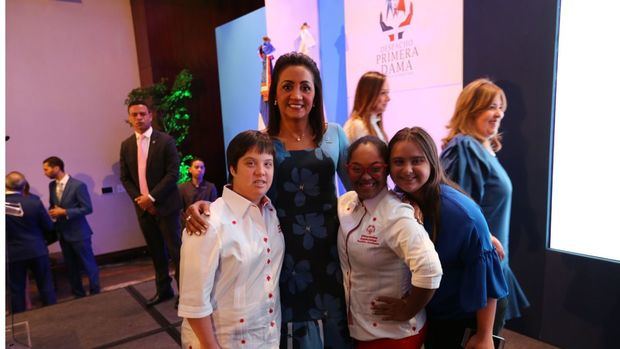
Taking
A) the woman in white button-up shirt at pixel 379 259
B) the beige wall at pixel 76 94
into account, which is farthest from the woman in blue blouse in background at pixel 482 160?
the beige wall at pixel 76 94

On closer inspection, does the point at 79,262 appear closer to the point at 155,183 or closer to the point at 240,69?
the point at 155,183

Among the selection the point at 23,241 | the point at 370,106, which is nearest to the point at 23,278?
the point at 23,241

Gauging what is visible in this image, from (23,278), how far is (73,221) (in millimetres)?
717

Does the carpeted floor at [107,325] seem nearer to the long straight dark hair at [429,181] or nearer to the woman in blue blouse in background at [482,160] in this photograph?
the woman in blue blouse in background at [482,160]

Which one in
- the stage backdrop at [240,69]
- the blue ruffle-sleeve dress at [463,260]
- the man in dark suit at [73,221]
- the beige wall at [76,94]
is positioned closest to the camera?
the blue ruffle-sleeve dress at [463,260]

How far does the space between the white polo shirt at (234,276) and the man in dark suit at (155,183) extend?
258 centimetres

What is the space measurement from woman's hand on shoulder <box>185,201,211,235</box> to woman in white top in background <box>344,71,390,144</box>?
1.75 meters

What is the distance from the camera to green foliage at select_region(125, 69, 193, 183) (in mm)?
6062

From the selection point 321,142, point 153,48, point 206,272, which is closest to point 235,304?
point 206,272

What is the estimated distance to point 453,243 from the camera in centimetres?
131

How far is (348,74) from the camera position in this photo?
3873 millimetres

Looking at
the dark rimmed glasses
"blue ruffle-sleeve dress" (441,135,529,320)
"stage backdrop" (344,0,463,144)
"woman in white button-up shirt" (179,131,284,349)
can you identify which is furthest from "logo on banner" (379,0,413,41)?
"woman in white button-up shirt" (179,131,284,349)

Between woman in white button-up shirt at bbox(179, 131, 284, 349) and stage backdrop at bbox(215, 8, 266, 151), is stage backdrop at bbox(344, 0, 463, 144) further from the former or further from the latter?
woman in white button-up shirt at bbox(179, 131, 284, 349)

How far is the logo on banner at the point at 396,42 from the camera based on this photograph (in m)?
3.19
